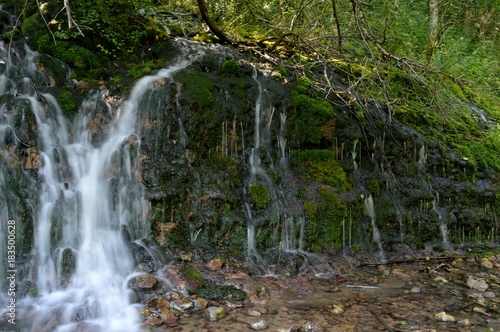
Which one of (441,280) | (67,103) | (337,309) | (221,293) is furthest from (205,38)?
(441,280)

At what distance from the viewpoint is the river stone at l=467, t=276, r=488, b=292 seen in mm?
5059

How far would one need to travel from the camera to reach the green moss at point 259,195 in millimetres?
5883

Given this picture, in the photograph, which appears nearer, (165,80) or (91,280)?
(91,280)

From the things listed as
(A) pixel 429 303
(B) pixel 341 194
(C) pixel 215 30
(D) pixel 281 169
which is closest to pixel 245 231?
(D) pixel 281 169

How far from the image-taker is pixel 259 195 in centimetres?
594

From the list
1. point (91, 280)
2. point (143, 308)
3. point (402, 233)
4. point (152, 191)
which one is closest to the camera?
point (143, 308)

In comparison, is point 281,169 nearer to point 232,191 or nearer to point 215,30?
point 232,191

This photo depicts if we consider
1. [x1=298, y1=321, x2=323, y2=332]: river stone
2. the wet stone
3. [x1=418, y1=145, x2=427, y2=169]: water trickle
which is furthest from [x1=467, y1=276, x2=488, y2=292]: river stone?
the wet stone

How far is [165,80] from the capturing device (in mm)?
6230

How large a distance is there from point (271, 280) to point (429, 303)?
6.18ft

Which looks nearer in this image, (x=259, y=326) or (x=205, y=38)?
(x=259, y=326)

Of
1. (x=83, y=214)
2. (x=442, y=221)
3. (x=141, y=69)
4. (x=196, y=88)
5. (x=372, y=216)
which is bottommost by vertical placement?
(x=442, y=221)

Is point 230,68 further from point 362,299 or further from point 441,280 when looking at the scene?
point 441,280

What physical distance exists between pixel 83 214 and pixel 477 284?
17.0 feet
